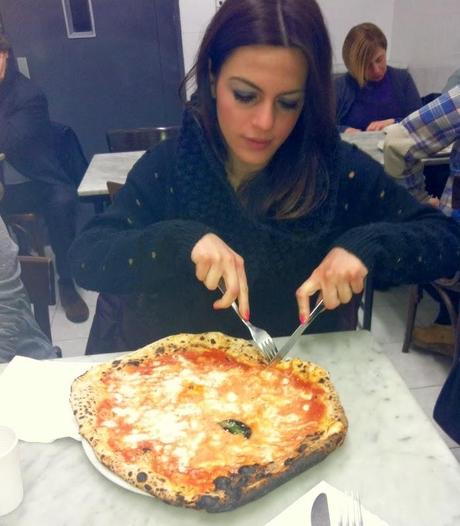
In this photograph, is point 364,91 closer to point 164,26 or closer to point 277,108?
point 164,26

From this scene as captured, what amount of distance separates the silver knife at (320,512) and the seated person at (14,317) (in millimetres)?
749

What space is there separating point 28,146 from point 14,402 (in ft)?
7.42

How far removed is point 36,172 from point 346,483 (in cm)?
261

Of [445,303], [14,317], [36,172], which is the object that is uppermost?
[14,317]

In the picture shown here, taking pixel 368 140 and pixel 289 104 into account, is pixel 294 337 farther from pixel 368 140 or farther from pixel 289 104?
pixel 368 140

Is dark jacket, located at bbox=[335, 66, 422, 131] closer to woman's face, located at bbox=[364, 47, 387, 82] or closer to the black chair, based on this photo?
woman's face, located at bbox=[364, 47, 387, 82]

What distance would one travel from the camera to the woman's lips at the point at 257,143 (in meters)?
1.15

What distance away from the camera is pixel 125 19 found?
11.5ft

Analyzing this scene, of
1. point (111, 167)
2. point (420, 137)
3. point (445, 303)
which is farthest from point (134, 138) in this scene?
point (445, 303)

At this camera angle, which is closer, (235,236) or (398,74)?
(235,236)

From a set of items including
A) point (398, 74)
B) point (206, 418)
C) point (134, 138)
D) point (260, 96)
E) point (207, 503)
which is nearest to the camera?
point (207, 503)

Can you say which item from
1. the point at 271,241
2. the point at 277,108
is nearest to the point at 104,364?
the point at 271,241

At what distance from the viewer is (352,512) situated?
27.3 inches

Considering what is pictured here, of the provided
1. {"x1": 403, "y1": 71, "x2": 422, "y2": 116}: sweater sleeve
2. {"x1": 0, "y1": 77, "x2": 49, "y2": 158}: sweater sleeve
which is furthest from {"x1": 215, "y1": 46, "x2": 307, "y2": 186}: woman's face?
{"x1": 403, "y1": 71, "x2": 422, "y2": 116}: sweater sleeve
